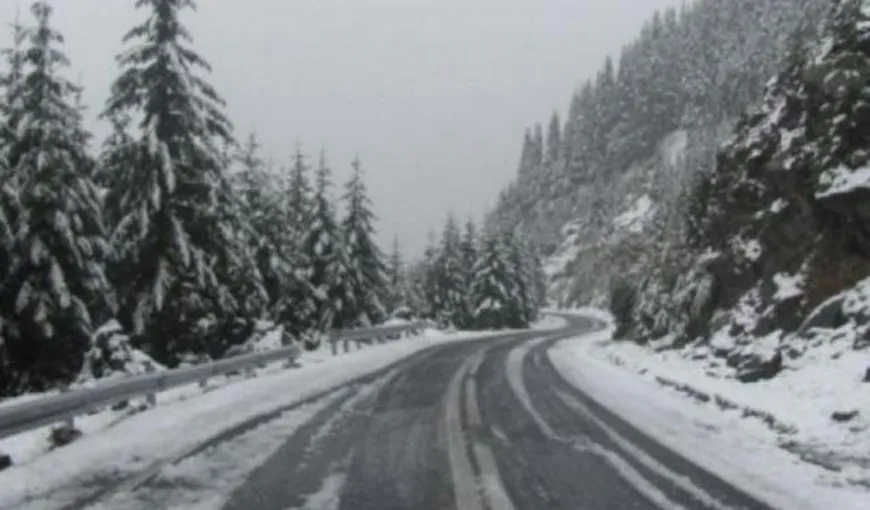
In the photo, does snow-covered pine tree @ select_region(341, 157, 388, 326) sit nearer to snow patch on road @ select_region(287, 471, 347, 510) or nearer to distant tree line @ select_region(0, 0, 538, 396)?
distant tree line @ select_region(0, 0, 538, 396)

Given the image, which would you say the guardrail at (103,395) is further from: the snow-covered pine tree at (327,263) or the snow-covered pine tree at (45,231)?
the snow-covered pine tree at (327,263)

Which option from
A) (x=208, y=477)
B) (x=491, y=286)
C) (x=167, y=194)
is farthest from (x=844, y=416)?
(x=491, y=286)

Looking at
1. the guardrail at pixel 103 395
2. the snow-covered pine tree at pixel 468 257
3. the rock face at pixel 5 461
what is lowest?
the rock face at pixel 5 461

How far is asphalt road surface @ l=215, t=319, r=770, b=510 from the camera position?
7.57 metres

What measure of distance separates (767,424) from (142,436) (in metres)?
8.33

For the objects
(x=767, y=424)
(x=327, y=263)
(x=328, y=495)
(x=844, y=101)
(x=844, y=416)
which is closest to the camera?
(x=328, y=495)

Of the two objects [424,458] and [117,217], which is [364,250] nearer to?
[117,217]

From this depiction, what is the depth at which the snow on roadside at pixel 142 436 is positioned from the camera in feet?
27.4

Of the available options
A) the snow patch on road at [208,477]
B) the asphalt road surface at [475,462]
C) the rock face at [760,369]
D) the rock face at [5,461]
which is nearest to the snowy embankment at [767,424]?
the rock face at [760,369]

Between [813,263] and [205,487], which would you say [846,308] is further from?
[205,487]

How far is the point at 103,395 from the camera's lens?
43.1 feet

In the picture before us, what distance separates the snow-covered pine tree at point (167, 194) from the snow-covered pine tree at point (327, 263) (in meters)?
16.6

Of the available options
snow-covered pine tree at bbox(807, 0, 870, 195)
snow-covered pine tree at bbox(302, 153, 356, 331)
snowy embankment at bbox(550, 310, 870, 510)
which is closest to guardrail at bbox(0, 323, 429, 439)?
snowy embankment at bbox(550, 310, 870, 510)

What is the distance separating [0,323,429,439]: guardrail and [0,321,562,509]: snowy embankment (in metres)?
0.32
